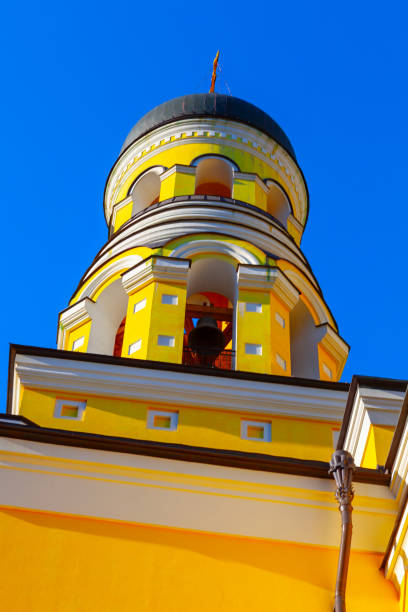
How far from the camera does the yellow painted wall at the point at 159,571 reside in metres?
6.41

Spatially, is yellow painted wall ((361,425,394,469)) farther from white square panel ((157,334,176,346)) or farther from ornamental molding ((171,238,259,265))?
ornamental molding ((171,238,259,265))

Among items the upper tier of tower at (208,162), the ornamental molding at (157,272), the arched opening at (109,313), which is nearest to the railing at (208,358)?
the ornamental molding at (157,272)

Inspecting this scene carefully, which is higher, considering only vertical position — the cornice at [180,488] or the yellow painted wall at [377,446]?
the yellow painted wall at [377,446]

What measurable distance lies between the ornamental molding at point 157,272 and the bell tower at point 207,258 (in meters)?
0.01

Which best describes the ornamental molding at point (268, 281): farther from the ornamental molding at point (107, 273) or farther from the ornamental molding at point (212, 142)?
the ornamental molding at point (212, 142)

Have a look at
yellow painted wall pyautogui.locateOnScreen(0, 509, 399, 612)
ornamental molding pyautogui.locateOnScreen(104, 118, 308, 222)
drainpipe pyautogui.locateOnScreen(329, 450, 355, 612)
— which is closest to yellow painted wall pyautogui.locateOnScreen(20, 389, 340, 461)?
drainpipe pyautogui.locateOnScreen(329, 450, 355, 612)

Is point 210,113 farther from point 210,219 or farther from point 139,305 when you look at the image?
point 139,305

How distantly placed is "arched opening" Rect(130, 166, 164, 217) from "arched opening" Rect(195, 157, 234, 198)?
2.04 ft

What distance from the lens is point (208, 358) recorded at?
11477mm

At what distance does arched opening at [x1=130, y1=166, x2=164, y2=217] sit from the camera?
588 inches

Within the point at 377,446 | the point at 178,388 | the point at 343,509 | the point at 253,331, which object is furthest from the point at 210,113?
the point at 343,509

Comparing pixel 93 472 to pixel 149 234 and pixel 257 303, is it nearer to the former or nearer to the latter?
pixel 257 303

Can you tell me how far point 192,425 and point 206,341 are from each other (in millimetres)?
1923

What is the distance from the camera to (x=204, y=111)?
15.5m
